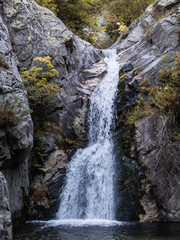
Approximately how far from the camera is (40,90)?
11.0 meters

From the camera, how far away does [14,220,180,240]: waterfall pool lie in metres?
6.24

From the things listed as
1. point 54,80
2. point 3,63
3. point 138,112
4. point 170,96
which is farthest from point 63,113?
point 170,96

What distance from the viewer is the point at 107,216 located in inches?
340

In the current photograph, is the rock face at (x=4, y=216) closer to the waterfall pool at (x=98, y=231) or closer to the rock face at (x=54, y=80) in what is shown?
the waterfall pool at (x=98, y=231)

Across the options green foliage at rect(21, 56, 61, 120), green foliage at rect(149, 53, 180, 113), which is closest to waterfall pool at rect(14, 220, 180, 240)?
green foliage at rect(149, 53, 180, 113)

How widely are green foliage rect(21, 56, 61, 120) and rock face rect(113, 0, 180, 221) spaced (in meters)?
3.77

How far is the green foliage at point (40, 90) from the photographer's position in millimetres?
10992

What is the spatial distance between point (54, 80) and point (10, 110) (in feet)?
21.0

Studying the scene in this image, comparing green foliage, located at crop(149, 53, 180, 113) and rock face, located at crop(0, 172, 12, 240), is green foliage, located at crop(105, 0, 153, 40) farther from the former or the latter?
rock face, located at crop(0, 172, 12, 240)

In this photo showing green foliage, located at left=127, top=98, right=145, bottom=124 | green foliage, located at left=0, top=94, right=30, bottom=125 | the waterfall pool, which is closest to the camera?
the waterfall pool

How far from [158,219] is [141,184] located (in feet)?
4.46

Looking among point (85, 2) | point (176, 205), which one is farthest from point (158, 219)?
point (85, 2)

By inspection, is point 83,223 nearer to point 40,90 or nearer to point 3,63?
point 40,90

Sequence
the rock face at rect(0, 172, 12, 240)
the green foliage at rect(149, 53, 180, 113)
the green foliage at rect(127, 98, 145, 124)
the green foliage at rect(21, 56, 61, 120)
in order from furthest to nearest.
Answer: the green foliage at rect(21, 56, 61, 120), the green foliage at rect(127, 98, 145, 124), the green foliage at rect(149, 53, 180, 113), the rock face at rect(0, 172, 12, 240)
